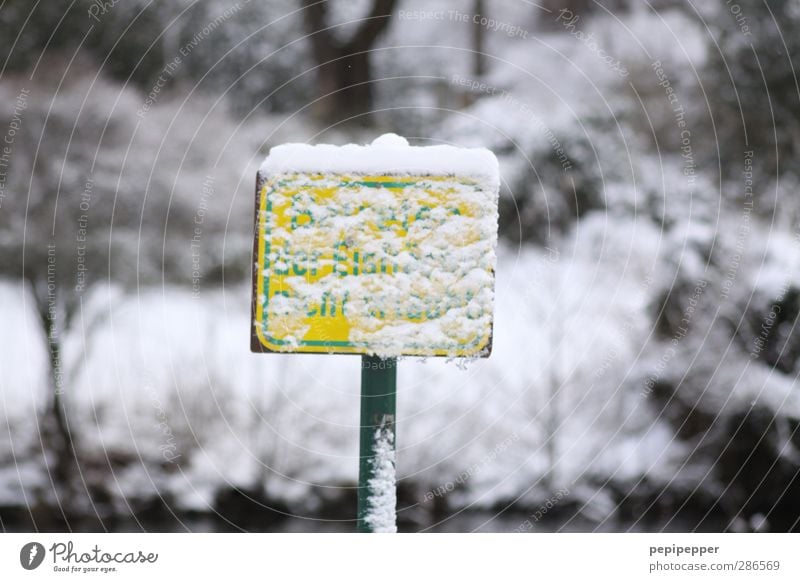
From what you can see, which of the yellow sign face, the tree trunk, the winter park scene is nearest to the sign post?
the yellow sign face

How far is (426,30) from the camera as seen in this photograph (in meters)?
6.04

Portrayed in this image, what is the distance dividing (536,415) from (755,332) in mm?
1753

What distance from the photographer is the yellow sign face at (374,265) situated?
1354mm

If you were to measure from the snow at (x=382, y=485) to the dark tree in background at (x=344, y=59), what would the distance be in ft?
15.3

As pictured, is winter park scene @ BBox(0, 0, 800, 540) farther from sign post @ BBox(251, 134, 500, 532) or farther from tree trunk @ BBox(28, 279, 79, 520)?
sign post @ BBox(251, 134, 500, 532)

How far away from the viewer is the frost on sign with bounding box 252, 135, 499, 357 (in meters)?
1.36

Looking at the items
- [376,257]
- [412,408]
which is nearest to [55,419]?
[412,408]

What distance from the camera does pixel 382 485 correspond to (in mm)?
1416

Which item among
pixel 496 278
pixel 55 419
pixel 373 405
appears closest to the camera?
pixel 373 405

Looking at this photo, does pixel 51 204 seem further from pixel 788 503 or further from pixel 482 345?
pixel 788 503

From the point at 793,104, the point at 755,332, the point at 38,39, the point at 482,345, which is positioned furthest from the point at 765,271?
the point at 38,39

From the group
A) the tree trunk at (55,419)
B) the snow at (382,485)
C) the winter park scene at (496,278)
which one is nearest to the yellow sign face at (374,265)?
the snow at (382,485)

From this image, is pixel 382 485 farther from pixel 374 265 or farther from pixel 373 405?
pixel 374 265

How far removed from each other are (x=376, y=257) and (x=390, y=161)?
19cm
